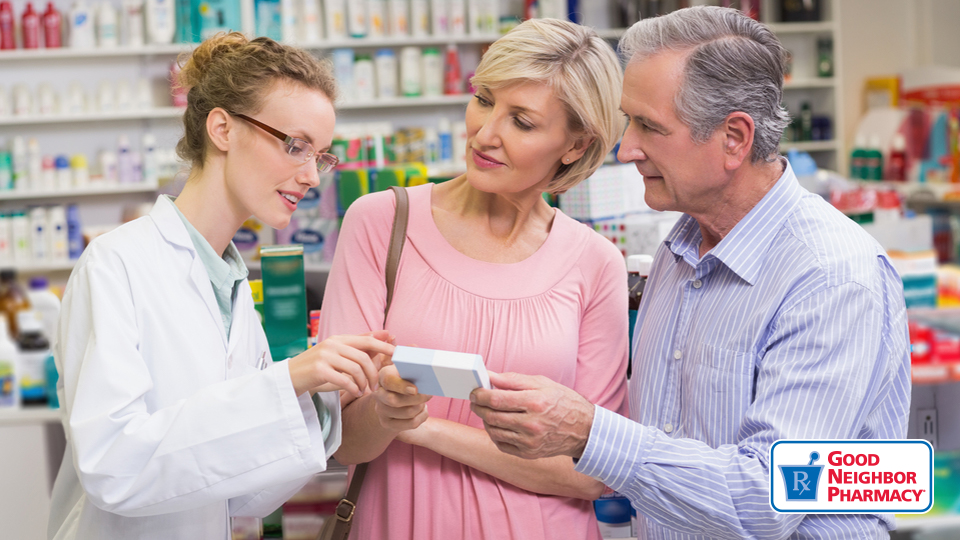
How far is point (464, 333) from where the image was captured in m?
1.57

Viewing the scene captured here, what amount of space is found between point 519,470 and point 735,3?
5.24 metres

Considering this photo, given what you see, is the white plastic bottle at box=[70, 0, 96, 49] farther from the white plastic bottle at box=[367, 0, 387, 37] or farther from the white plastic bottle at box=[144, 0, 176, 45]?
the white plastic bottle at box=[367, 0, 387, 37]

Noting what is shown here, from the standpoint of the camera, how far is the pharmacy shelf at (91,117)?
16.6 ft

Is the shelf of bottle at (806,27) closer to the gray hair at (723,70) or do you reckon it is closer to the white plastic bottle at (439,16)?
the white plastic bottle at (439,16)

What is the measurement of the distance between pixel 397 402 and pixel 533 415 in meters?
0.23

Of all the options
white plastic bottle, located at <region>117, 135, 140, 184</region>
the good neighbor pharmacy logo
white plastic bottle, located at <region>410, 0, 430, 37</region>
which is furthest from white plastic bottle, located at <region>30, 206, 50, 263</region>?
the good neighbor pharmacy logo

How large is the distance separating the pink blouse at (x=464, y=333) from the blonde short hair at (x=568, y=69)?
29cm

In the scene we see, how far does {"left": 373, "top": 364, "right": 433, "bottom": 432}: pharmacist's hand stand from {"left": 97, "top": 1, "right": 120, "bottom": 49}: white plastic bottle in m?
4.61

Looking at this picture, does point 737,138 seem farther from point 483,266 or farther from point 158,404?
point 158,404

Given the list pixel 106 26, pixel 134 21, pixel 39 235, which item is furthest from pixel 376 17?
pixel 39 235

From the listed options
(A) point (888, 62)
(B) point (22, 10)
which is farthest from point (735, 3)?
(B) point (22, 10)

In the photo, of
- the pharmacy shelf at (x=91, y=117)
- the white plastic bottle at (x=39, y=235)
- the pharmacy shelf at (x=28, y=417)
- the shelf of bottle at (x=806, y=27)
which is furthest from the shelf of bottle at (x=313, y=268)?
the shelf of bottle at (x=806, y=27)

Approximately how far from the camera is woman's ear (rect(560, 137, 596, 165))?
170 centimetres

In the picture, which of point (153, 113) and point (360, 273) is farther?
point (153, 113)
